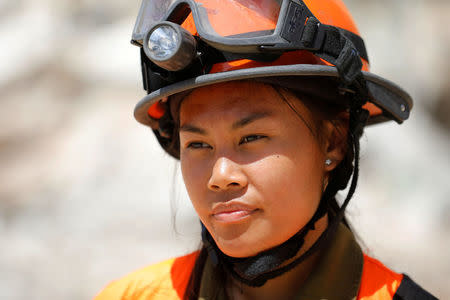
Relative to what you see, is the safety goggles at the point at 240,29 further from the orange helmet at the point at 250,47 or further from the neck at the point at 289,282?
the neck at the point at 289,282

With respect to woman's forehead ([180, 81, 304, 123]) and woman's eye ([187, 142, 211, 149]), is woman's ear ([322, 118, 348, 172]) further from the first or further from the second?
woman's eye ([187, 142, 211, 149])

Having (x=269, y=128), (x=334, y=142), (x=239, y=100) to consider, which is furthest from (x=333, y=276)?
(x=239, y=100)

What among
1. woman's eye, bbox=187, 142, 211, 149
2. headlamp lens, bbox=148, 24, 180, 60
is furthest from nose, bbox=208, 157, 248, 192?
headlamp lens, bbox=148, 24, 180, 60

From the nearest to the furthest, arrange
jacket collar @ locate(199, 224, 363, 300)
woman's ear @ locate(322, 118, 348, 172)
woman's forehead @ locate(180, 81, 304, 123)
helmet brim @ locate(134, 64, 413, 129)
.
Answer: helmet brim @ locate(134, 64, 413, 129), woman's forehead @ locate(180, 81, 304, 123), jacket collar @ locate(199, 224, 363, 300), woman's ear @ locate(322, 118, 348, 172)

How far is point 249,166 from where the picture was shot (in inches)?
69.9

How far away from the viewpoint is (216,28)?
1.79 metres

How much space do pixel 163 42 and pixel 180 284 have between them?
99 cm

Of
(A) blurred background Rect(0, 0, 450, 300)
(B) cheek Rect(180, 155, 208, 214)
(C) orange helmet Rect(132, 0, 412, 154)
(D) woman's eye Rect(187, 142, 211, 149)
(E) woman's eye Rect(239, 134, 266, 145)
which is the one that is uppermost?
(C) orange helmet Rect(132, 0, 412, 154)

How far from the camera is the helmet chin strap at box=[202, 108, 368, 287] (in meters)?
1.86

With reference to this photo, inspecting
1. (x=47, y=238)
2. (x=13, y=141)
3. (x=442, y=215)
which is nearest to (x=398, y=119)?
(x=442, y=215)

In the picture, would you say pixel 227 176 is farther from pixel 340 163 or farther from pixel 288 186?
pixel 340 163

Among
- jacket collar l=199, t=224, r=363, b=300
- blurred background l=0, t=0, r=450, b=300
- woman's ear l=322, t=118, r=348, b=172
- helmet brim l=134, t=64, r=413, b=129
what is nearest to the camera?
helmet brim l=134, t=64, r=413, b=129

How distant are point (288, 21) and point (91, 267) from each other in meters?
3.57

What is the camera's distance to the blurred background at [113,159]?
185 inches
